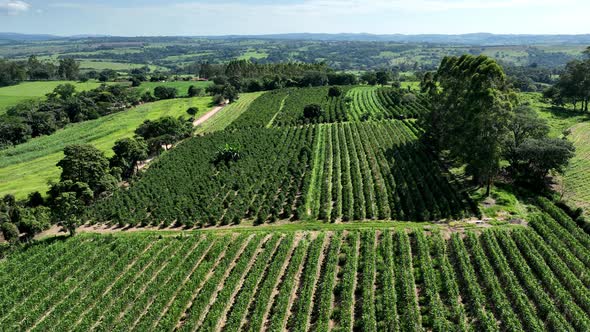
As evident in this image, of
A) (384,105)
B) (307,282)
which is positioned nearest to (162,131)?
(307,282)

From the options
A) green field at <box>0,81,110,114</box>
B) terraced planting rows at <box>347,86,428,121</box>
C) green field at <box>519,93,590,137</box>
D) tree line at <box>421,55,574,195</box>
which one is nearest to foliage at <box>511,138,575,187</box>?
tree line at <box>421,55,574,195</box>

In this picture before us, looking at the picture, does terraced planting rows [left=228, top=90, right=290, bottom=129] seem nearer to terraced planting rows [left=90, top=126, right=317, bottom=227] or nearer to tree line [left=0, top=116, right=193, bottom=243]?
terraced planting rows [left=90, top=126, right=317, bottom=227]

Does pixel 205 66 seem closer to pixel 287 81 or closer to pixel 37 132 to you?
pixel 287 81

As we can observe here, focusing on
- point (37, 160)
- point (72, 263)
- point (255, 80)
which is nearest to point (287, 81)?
point (255, 80)

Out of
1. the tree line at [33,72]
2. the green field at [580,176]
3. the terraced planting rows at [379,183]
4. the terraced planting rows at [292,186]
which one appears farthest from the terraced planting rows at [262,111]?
the tree line at [33,72]

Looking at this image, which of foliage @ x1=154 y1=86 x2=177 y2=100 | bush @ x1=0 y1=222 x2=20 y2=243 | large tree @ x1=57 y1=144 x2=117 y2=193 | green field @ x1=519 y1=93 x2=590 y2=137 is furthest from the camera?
foliage @ x1=154 y1=86 x2=177 y2=100

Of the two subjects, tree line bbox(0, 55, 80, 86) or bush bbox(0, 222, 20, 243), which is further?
tree line bbox(0, 55, 80, 86)

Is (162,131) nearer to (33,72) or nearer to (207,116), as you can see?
(207,116)
